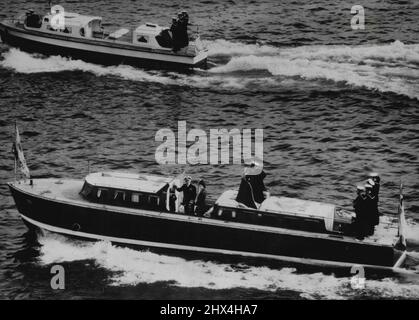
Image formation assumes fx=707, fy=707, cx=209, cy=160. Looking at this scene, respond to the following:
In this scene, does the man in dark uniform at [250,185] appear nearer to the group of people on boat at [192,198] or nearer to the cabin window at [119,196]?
Result: the group of people on boat at [192,198]

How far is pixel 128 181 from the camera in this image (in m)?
28.1

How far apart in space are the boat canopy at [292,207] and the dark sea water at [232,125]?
2154 mm

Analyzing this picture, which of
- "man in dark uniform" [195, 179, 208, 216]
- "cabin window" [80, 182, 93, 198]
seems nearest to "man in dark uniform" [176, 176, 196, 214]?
"man in dark uniform" [195, 179, 208, 216]

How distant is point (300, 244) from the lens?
26156mm

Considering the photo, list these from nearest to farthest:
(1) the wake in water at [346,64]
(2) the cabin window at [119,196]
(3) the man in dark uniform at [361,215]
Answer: (3) the man in dark uniform at [361,215] < (2) the cabin window at [119,196] < (1) the wake in water at [346,64]

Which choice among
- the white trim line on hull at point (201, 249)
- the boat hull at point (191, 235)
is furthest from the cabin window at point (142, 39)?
the white trim line on hull at point (201, 249)

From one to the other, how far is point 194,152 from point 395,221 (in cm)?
1112

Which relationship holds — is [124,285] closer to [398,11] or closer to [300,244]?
[300,244]

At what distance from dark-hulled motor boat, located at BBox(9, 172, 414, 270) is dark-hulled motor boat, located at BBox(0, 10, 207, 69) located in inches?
734

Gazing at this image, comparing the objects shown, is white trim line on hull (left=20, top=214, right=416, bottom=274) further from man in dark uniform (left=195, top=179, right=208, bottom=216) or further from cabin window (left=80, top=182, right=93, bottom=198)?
cabin window (left=80, top=182, right=93, bottom=198)

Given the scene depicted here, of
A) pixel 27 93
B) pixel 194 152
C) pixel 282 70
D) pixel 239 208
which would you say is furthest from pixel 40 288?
pixel 282 70

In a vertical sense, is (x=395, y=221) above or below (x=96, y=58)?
below

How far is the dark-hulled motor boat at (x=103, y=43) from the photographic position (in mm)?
46156

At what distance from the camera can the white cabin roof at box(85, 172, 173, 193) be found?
27.6 meters
